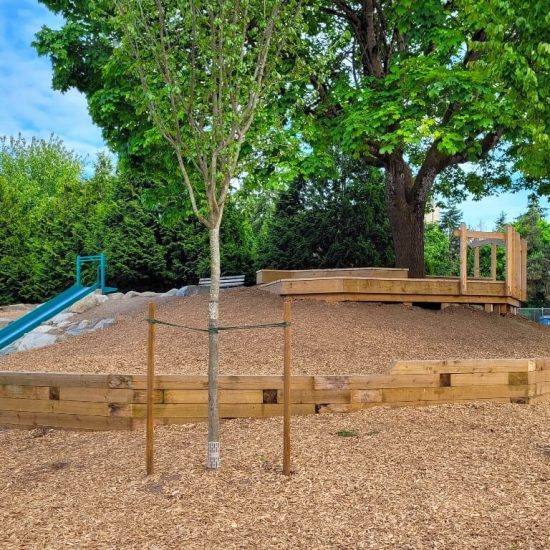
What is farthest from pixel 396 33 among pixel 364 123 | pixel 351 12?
pixel 364 123

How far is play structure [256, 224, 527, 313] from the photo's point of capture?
→ 10.2 m

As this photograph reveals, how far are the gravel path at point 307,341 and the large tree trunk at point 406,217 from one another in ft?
5.88

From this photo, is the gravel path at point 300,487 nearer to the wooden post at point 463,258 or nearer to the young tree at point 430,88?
the young tree at point 430,88

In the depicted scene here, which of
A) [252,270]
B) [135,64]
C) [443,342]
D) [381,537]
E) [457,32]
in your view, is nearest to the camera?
[381,537]

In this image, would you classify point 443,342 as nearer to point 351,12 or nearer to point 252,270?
point 351,12

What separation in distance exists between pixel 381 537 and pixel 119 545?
58.5 inches

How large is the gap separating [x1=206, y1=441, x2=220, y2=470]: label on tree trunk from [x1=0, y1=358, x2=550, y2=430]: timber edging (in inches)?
39.8

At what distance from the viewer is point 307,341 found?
8.02m

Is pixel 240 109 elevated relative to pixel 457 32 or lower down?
lower down

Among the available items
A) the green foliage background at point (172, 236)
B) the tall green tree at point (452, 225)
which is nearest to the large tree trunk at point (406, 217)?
the green foliage background at point (172, 236)

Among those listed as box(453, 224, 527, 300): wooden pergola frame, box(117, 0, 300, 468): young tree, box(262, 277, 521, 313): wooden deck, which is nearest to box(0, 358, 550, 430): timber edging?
box(117, 0, 300, 468): young tree

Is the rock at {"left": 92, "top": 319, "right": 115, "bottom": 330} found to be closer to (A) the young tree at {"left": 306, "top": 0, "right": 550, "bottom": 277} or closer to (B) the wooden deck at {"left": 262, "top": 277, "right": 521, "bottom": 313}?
(B) the wooden deck at {"left": 262, "top": 277, "right": 521, "bottom": 313}

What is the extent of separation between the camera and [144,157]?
1183cm

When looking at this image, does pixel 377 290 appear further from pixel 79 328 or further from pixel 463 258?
pixel 79 328
